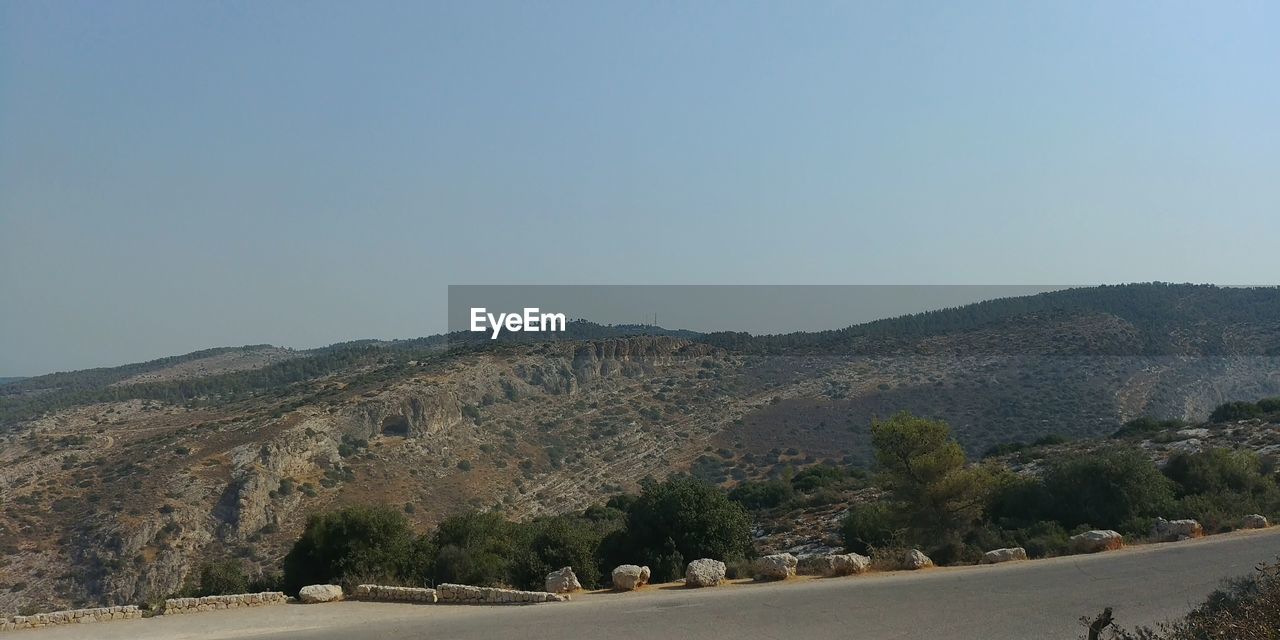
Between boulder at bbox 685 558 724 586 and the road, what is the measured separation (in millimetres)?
376

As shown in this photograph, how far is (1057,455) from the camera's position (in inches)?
1243

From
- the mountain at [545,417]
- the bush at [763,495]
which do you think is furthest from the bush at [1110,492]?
the mountain at [545,417]

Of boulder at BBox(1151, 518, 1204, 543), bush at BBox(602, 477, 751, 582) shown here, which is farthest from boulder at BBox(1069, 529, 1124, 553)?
bush at BBox(602, 477, 751, 582)

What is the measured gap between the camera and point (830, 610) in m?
11.6

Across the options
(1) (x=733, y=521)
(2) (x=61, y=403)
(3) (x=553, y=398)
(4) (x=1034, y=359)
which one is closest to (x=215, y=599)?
(1) (x=733, y=521)

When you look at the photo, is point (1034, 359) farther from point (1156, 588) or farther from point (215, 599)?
point (215, 599)

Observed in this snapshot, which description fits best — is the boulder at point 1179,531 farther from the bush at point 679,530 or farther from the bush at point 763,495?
the bush at point 763,495

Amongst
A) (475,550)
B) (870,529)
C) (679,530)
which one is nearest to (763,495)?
(870,529)

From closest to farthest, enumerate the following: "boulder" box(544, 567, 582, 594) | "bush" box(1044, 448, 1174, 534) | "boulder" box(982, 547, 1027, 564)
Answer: "boulder" box(544, 567, 582, 594)
"boulder" box(982, 547, 1027, 564)
"bush" box(1044, 448, 1174, 534)

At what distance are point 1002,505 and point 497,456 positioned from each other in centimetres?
2838

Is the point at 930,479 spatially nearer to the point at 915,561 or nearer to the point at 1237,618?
the point at 915,561

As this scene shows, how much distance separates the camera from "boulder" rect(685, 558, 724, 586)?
573 inches

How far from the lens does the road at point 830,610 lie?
1058cm

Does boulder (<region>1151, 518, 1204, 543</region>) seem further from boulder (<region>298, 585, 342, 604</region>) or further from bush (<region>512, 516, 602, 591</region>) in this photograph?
boulder (<region>298, 585, 342, 604</region>)
